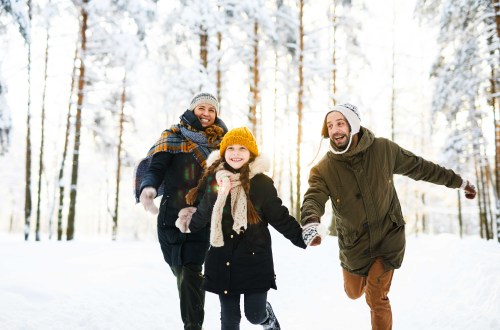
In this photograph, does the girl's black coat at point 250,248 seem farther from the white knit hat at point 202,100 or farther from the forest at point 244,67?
the forest at point 244,67

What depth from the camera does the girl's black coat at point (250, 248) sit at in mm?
3500

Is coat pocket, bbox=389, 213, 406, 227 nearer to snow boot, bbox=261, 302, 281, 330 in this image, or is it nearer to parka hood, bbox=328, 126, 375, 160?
parka hood, bbox=328, 126, 375, 160

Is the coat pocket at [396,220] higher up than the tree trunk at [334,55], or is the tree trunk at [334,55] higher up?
the tree trunk at [334,55]

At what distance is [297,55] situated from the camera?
16359 millimetres

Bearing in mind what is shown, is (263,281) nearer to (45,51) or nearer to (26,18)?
(26,18)

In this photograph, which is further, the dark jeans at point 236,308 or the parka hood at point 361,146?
the parka hood at point 361,146

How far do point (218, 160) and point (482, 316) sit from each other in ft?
13.8

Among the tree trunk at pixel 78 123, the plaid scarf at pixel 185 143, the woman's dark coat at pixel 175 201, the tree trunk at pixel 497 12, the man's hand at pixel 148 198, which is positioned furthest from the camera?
the tree trunk at pixel 78 123

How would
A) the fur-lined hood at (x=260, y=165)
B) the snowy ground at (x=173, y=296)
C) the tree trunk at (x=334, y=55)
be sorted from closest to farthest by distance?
the fur-lined hood at (x=260, y=165) < the snowy ground at (x=173, y=296) < the tree trunk at (x=334, y=55)

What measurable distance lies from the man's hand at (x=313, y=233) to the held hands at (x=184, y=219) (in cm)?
111

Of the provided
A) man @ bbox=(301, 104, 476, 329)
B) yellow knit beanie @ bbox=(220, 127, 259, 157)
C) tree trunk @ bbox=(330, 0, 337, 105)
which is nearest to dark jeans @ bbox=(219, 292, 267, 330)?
man @ bbox=(301, 104, 476, 329)

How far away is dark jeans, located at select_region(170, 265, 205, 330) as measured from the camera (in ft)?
12.8

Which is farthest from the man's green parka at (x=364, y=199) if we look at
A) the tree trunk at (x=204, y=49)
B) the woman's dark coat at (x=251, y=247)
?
the tree trunk at (x=204, y=49)

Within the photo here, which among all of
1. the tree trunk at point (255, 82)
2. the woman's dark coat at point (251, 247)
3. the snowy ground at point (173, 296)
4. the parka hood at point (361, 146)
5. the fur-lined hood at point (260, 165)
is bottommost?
the snowy ground at point (173, 296)
